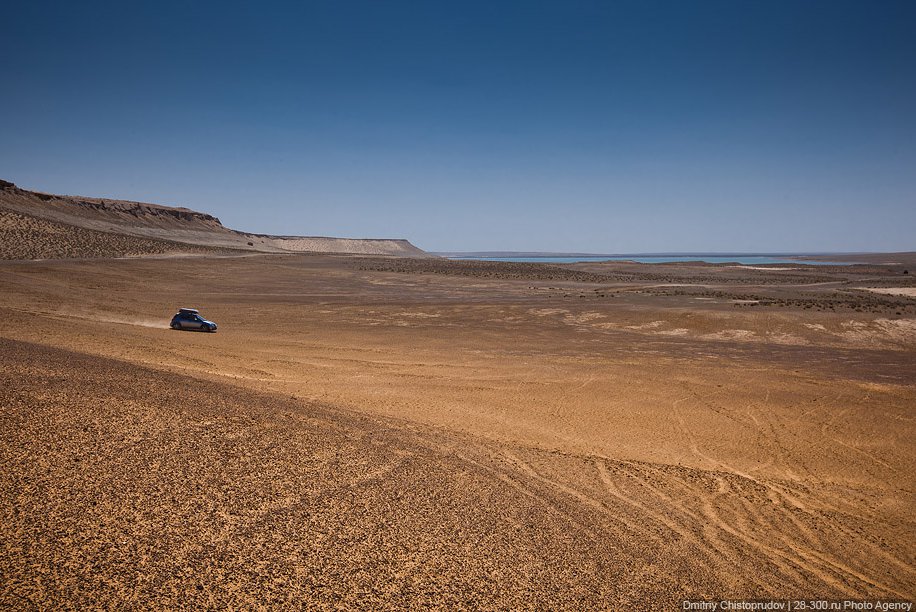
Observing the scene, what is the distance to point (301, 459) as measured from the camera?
866cm

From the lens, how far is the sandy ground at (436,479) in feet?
18.9

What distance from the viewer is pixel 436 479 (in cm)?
871

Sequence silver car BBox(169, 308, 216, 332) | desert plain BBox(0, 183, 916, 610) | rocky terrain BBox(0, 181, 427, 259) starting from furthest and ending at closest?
rocky terrain BBox(0, 181, 427, 259) < silver car BBox(169, 308, 216, 332) < desert plain BBox(0, 183, 916, 610)

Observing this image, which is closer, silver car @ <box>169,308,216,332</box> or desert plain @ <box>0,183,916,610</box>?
desert plain @ <box>0,183,916,610</box>

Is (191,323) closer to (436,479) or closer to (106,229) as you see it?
(436,479)

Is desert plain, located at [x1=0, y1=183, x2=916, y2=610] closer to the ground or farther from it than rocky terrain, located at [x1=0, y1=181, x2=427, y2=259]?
closer to the ground

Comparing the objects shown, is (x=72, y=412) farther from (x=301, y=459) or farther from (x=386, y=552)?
(x=386, y=552)

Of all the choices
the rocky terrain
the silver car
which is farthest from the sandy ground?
the rocky terrain

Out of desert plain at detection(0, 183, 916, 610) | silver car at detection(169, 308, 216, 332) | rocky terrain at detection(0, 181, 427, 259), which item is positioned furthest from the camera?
rocky terrain at detection(0, 181, 427, 259)

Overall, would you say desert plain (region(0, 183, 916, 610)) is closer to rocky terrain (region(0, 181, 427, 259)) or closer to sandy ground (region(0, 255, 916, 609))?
sandy ground (region(0, 255, 916, 609))

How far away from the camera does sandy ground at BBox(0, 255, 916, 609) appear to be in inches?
227

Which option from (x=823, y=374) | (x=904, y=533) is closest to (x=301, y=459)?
(x=904, y=533)

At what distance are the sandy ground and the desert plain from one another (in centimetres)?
4

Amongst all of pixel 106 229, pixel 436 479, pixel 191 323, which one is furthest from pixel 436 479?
pixel 106 229
